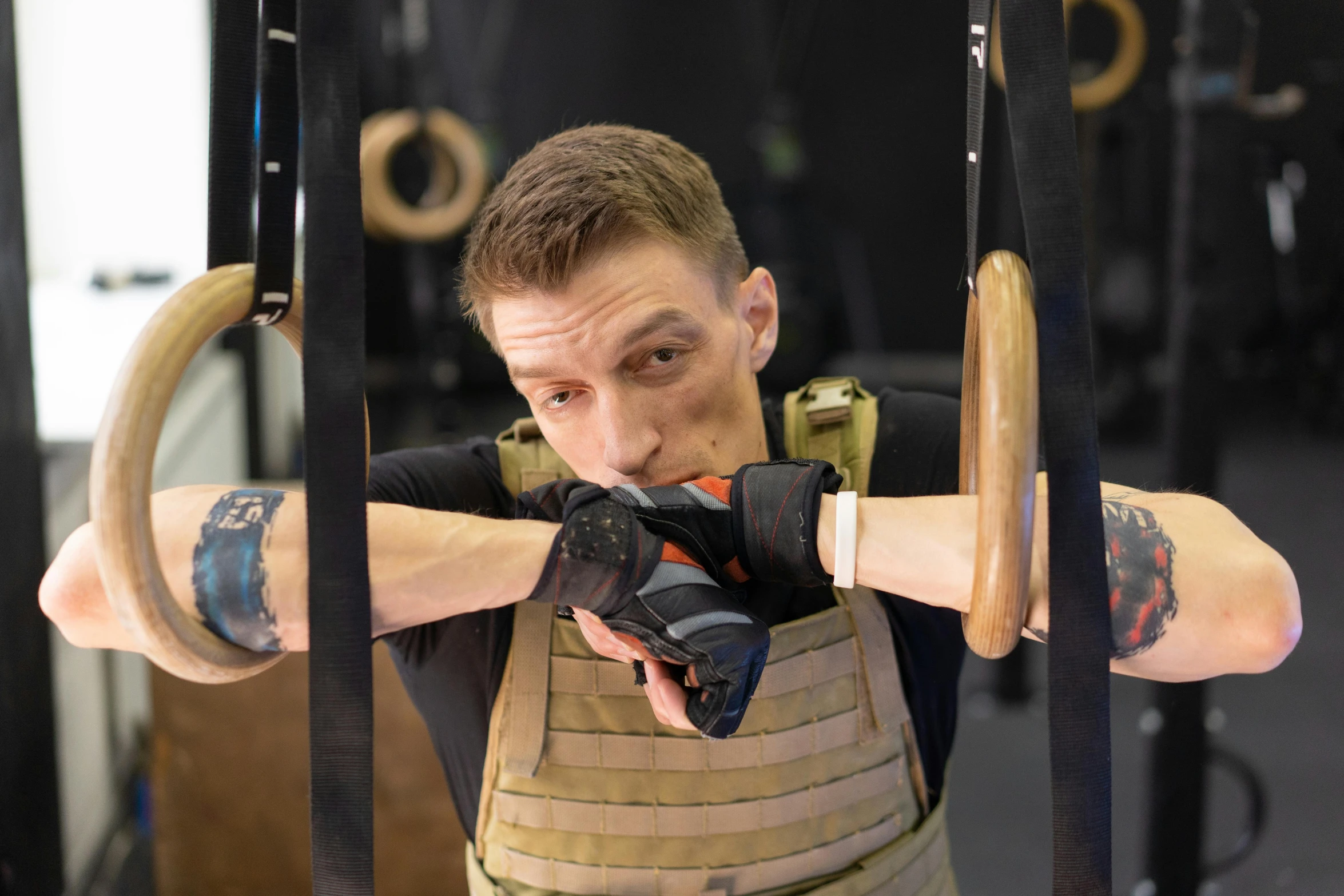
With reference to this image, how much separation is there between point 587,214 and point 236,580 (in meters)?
0.54

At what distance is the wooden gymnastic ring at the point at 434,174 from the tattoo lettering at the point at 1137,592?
3359 millimetres

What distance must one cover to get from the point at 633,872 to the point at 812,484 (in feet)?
1.84

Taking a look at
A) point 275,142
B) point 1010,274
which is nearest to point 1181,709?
point 1010,274

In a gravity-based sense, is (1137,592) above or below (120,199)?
below

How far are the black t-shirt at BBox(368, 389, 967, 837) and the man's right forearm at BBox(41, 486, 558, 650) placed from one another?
340mm

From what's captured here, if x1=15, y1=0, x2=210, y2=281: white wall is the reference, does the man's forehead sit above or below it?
below

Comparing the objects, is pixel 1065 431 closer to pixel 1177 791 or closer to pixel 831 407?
pixel 831 407

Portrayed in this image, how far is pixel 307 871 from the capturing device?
2.31 metres

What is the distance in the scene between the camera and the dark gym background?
356 centimetres

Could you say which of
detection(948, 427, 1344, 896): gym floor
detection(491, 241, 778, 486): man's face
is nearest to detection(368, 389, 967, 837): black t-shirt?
detection(491, 241, 778, 486): man's face

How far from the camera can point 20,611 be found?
5.80ft

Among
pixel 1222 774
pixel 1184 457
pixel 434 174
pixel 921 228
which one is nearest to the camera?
pixel 1184 457

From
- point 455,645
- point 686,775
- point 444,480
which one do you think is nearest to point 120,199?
point 444,480

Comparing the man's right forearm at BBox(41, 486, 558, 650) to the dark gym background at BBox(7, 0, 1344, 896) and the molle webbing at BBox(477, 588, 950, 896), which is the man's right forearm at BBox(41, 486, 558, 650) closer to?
the molle webbing at BBox(477, 588, 950, 896)
